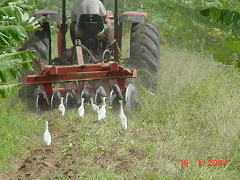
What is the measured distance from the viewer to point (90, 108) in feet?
21.6

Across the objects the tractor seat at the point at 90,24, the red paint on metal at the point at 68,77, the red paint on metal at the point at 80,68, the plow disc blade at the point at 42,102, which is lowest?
the plow disc blade at the point at 42,102

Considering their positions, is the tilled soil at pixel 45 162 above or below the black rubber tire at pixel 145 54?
below

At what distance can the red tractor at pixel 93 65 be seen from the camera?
634cm

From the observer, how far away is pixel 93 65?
20.9ft

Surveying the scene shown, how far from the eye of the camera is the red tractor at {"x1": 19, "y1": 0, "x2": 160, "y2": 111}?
6.34m

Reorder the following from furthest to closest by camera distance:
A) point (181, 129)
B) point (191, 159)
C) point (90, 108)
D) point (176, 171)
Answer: point (90, 108) < point (181, 129) < point (191, 159) < point (176, 171)

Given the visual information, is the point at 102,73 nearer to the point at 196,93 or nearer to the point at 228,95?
the point at 196,93

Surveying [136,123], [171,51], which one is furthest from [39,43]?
[171,51]

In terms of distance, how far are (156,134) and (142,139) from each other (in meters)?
0.31

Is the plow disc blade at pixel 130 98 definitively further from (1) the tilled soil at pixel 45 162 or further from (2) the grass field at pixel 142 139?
(1) the tilled soil at pixel 45 162

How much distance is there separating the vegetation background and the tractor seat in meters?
1.15

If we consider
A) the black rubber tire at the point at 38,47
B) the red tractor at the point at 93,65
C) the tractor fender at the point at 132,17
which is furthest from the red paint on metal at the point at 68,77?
the tractor fender at the point at 132,17

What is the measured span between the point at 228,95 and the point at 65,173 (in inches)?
134
